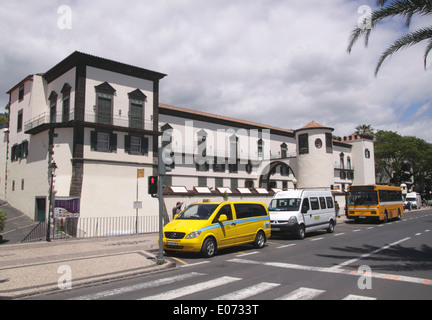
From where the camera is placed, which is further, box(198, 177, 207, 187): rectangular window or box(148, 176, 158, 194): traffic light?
box(198, 177, 207, 187): rectangular window

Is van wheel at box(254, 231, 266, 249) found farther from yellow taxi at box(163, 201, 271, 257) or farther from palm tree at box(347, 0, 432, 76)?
palm tree at box(347, 0, 432, 76)

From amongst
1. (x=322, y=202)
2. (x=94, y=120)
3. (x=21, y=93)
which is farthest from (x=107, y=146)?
(x=322, y=202)

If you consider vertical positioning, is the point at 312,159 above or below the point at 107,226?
above

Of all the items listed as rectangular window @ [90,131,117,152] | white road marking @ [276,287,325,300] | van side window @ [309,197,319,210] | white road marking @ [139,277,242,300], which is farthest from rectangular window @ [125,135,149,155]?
white road marking @ [276,287,325,300]

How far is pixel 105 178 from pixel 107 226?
13.0ft

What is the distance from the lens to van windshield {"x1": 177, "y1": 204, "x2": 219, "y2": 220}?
1187 centimetres

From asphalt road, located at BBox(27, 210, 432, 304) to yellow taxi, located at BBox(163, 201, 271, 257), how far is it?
51 centimetres

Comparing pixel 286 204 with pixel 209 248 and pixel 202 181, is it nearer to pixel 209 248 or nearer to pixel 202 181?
pixel 209 248
